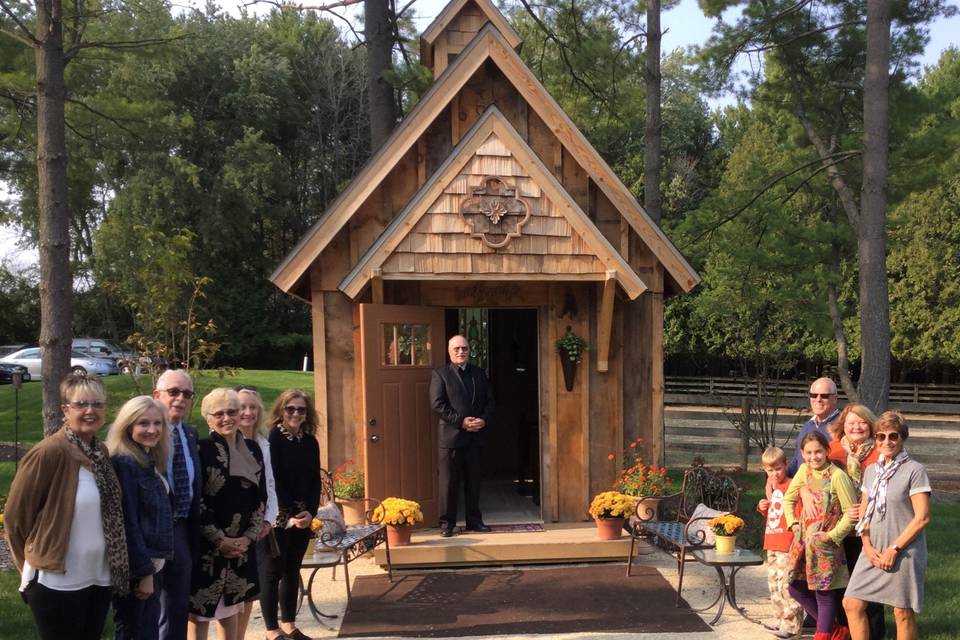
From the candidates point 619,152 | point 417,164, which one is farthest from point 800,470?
point 619,152

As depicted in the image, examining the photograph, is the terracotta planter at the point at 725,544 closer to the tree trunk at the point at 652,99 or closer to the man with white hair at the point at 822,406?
the man with white hair at the point at 822,406

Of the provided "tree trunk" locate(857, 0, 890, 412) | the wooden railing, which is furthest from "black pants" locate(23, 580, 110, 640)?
the wooden railing

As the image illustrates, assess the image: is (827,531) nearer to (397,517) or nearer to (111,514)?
(397,517)

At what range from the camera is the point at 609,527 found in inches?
283

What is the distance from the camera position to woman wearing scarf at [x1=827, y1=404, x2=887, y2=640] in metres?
4.89

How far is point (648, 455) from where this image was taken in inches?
315

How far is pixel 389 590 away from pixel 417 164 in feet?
12.9

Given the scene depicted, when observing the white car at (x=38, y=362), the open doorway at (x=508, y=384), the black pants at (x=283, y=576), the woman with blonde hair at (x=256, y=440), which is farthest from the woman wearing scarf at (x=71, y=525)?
the white car at (x=38, y=362)

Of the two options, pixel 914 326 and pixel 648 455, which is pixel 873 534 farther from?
pixel 914 326

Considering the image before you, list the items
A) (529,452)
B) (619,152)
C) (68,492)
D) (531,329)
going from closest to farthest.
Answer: (68,492) < (529,452) < (531,329) < (619,152)

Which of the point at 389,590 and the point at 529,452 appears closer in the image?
the point at 389,590

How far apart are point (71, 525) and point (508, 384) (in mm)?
7874

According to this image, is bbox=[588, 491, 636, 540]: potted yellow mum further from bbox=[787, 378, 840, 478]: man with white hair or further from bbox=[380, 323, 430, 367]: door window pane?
bbox=[380, 323, 430, 367]: door window pane

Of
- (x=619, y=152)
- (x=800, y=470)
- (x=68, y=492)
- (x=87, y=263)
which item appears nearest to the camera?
(x=68, y=492)
